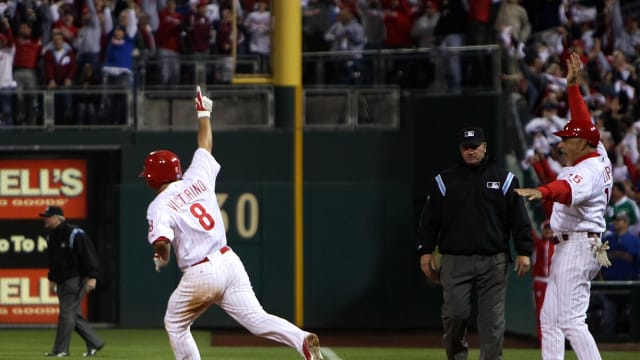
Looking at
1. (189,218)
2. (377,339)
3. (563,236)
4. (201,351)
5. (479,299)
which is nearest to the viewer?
(189,218)

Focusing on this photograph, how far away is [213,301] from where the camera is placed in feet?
33.5

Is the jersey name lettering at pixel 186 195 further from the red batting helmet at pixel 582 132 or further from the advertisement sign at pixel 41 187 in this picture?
the advertisement sign at pixel 41 187

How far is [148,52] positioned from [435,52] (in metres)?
4.38

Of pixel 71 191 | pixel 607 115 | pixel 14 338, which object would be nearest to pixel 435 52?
pixel 607 115

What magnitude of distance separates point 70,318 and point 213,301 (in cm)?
643

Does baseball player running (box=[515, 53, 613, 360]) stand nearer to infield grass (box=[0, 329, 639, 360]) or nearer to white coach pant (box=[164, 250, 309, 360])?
white coach pant (box=[164, 250, 309, 360])

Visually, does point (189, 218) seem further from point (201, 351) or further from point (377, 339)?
point (377, 339)

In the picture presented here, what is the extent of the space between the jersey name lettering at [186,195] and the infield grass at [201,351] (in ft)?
18.0

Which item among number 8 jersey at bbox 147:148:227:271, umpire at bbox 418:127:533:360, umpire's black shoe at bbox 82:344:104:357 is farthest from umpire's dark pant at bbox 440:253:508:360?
umpire's black shoe at bbox 82:344:104:357

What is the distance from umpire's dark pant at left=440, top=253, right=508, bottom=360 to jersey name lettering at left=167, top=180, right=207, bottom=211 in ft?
6.90

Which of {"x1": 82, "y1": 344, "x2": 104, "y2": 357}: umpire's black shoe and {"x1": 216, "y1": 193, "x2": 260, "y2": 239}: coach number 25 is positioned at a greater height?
{"x1": 216, "y1": 193, "x2": 260, "y2": 239}: coach number 25

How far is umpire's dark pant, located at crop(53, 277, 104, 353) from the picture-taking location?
53.1 feet

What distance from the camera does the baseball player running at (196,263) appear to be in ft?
33.1

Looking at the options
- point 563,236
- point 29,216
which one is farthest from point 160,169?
point 29,216
